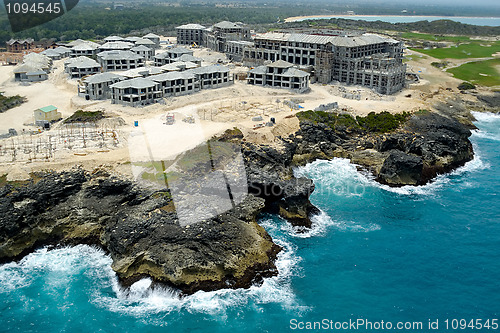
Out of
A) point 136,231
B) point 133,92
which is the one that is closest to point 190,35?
point 133,92

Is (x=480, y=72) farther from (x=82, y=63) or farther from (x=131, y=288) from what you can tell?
(x=131, y=288)

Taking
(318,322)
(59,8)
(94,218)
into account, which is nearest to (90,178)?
(94,218)

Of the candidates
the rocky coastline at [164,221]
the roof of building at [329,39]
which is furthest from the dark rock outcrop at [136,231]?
the roof of building at [329,39]

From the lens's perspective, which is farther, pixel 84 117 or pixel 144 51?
pixel 144 51

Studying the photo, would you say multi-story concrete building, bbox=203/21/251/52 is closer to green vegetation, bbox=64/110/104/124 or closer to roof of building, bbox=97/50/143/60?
roof of building, bbox=97/50/143/60

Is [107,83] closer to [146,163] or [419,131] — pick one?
[146,163]
